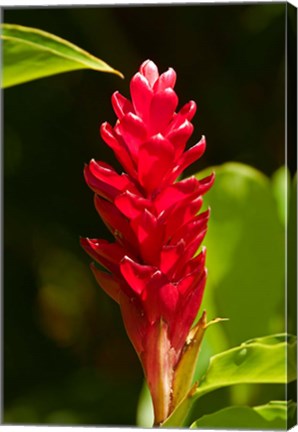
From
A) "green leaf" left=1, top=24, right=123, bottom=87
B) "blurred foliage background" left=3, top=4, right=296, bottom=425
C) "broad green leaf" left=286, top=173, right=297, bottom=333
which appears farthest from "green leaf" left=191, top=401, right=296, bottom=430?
"green leaf" left=1, top=24, right=123, bottom=87

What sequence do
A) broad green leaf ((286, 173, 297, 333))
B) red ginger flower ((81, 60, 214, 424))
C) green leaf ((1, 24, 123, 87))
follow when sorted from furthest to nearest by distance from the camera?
broad green leaf ((286, 173, 297, 333))
red ginger flower ((81, 60, 214, 424))
green leaf ((1, 24, 123, 87))

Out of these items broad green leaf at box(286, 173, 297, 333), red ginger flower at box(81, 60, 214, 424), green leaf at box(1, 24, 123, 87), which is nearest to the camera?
green leaf at box(1, 24, 123, 87)

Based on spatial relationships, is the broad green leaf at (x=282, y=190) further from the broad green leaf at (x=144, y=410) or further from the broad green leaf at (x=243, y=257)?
the broad green leaf at (x=144, y=410)

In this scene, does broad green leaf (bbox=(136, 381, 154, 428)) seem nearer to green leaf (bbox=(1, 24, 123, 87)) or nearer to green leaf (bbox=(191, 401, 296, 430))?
green leaf (bbox=(191, 401, 296, 430))

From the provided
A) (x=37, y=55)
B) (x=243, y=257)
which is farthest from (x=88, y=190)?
(x=37, y=55)

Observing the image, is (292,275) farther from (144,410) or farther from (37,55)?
(37,55)

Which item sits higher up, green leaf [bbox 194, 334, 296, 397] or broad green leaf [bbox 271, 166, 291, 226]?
broad green leaf [bbox 271, 166, 291, 226]

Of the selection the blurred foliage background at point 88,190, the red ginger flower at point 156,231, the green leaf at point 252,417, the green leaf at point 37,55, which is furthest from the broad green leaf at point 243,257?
the green leaf at point 37,55
